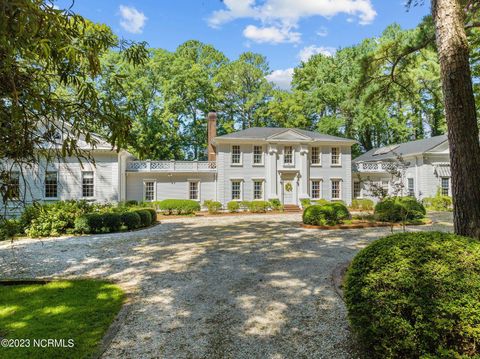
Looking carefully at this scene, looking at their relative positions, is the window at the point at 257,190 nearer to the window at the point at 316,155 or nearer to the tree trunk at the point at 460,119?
the window at the point at 316,155

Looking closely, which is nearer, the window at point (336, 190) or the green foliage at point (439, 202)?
the green foliage at point (439, 202)

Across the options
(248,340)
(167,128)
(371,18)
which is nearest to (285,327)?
(248,340)

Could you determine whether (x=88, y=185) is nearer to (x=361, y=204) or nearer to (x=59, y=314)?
(x=59, y=314)

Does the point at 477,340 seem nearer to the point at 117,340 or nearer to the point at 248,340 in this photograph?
the point at 248,340

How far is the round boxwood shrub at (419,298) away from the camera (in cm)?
315

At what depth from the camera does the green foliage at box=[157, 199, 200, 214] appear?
2299 cm

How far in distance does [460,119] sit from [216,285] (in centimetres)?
560

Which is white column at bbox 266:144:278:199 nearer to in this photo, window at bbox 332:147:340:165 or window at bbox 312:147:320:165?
window at bbox 312:147:320:165

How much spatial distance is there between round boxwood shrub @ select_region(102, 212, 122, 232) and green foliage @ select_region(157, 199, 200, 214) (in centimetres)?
839

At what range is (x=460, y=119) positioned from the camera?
491cm

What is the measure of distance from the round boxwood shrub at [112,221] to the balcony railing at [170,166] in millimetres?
10427

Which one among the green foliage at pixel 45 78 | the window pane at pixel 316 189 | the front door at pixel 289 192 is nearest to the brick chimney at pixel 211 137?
the front door at pixel 289 192

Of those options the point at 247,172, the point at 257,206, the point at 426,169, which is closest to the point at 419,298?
the point at 257,206

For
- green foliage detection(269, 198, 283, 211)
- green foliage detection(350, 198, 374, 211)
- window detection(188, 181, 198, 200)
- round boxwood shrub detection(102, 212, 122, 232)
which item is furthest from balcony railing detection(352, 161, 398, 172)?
round boxwood shrub detection(102, 212, 122, 232)
